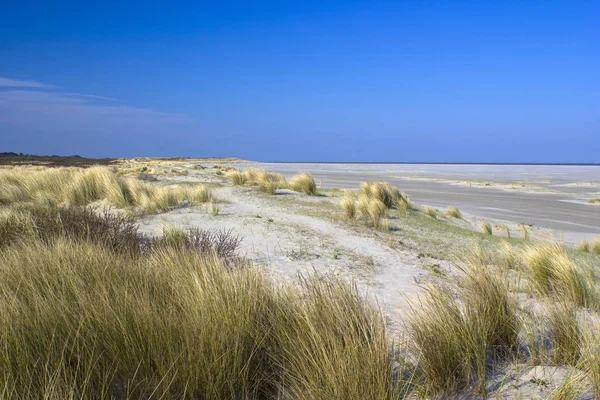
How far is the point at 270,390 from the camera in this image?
87.4 inches

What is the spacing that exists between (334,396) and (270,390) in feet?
1.57

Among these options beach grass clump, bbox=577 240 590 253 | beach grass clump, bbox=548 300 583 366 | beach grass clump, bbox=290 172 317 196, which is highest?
beach grass clump, bbox=290 172 317 196

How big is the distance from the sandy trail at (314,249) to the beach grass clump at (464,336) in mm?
563

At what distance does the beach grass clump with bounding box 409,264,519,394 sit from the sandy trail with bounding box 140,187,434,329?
56 centimetres

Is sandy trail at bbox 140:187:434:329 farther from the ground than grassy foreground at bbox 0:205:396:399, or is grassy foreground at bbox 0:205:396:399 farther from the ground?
grassy foreground at bbox 0:205:396:399

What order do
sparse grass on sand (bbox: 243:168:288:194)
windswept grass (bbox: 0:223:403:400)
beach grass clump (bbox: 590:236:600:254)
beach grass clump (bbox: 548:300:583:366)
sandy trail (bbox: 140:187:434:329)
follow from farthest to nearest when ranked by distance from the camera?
sparse grass on sand (bbox: 243:168:288:194) → beach grass clump (bbox: 590:236:600:254) → sandy trail (bbox: 140:187:434:329) → beach grass clump (bbox: 548:300:583:366) → windswept grass (bbox: 0:223:403:400)

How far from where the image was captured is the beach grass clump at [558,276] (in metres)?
4.15

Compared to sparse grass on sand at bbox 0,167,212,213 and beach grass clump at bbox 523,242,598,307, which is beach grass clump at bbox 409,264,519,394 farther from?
sparse grass on sand at bbox 0,167,212,213

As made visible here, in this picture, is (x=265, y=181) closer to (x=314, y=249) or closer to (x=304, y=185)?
(x=304, y=185)

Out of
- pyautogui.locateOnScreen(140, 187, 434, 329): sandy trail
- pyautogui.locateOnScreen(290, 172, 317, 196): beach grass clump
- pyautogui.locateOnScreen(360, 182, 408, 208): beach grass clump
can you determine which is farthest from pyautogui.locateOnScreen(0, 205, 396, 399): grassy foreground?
pyautogui.locateOnScreen(290, 172, 317, 196): beach grass clump

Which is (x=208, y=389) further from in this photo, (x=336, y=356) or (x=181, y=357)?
(x=336, y=356)

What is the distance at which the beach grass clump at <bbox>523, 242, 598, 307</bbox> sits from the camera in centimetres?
415

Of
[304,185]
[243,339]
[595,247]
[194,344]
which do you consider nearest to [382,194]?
[304,185]

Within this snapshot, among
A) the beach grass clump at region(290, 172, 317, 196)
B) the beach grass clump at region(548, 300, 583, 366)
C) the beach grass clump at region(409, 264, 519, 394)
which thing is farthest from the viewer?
the beach grass clump at region(290, 172, 317, 196)
